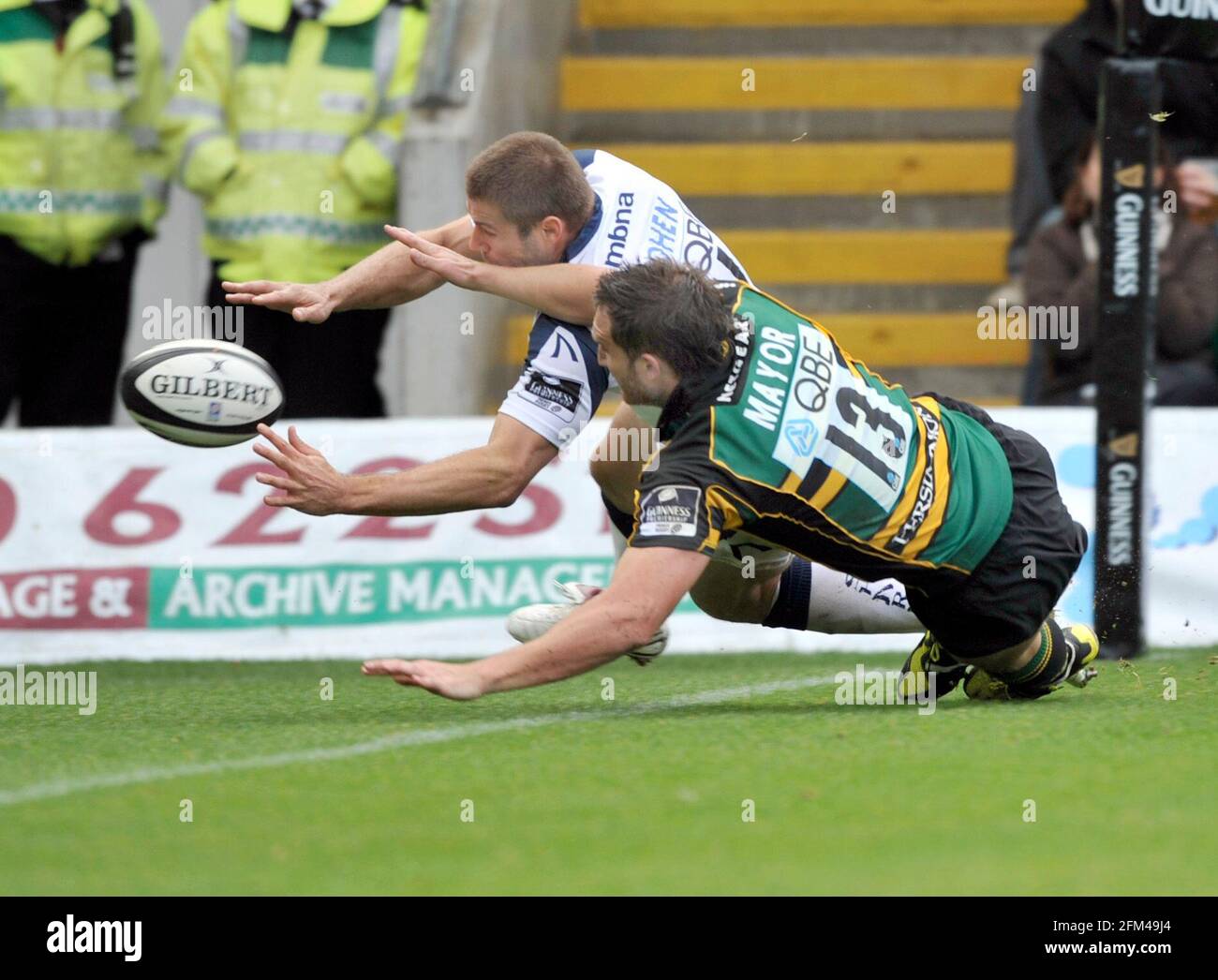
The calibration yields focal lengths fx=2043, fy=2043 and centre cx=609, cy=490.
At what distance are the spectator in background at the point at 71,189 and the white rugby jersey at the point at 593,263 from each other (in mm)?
3501

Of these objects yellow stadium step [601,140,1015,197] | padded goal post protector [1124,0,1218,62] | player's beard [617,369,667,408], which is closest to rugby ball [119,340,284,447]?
player's beard [617,369,667,408]

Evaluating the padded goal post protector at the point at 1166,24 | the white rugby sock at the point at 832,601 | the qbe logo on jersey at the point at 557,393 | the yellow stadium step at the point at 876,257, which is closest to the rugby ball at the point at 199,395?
the qbe logo on jersey at the point at 557,393

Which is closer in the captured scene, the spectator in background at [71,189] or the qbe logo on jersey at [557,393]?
the qbe logo on jersey at [557,393]

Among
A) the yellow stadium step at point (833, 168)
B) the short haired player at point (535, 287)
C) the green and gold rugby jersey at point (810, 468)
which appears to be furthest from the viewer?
the yellow stadium step at point (833, 168)

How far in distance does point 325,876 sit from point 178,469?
4.42 m

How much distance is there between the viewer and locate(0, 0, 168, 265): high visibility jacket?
8453 millimetres

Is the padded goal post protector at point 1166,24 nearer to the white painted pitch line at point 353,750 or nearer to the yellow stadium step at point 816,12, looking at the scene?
the white painted pitch line at point 353,750

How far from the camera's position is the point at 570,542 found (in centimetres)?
785

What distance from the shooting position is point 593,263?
5582 mm

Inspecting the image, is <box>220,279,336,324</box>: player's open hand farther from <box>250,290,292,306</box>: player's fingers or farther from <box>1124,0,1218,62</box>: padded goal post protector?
<box>1124,0,1218,62</box>: padded goal post protector

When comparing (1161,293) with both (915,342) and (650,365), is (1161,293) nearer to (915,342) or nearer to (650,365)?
(915,342)

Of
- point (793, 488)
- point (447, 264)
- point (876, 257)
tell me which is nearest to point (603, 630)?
point (793, 488)

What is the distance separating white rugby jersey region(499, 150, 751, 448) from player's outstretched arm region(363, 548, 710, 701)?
37.6 inches

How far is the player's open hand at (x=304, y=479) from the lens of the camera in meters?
5.18
